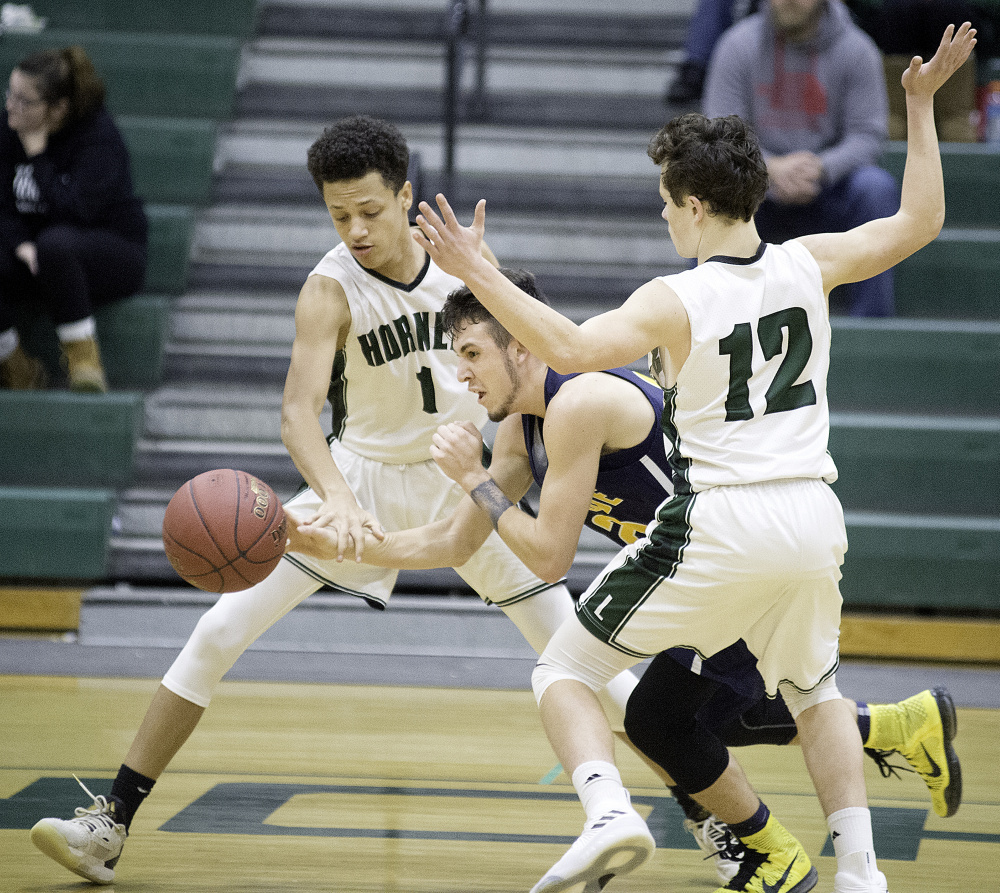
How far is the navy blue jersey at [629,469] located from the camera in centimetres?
255

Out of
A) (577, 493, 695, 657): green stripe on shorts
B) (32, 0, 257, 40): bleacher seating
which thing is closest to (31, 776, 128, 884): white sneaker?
(577, 493, 695, 657): green stripe on shorts

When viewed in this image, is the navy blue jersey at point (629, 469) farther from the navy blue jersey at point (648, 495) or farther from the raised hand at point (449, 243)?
the raised hand at point (449, 243)

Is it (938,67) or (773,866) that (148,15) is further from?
(773,866)

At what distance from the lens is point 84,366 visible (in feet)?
17.6

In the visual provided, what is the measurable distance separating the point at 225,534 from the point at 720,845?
126 cm

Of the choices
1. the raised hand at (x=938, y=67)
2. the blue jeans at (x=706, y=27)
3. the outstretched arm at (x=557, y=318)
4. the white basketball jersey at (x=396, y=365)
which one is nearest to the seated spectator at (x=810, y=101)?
the blue jeans at (x=706, y=27)

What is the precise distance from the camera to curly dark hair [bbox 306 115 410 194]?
9.39 ft

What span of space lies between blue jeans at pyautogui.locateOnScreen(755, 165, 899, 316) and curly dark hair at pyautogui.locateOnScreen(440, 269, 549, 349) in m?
3.16

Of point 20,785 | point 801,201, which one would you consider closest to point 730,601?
point 20,785

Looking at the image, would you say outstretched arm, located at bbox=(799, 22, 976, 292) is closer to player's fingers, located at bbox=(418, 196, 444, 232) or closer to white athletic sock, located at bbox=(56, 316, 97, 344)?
player's fingers, located at bbox=(418, 196, 444, 232)

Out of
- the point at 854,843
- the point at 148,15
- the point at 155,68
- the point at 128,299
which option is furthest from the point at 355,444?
the point at 148,15

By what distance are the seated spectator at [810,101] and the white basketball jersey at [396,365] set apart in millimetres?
Result: 2827

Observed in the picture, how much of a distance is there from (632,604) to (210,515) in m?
0.93

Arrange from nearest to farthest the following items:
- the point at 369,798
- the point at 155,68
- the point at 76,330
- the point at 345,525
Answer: the point at 345,525 → the point at 369,798 → the point at 76,330 → the point at 155,68
